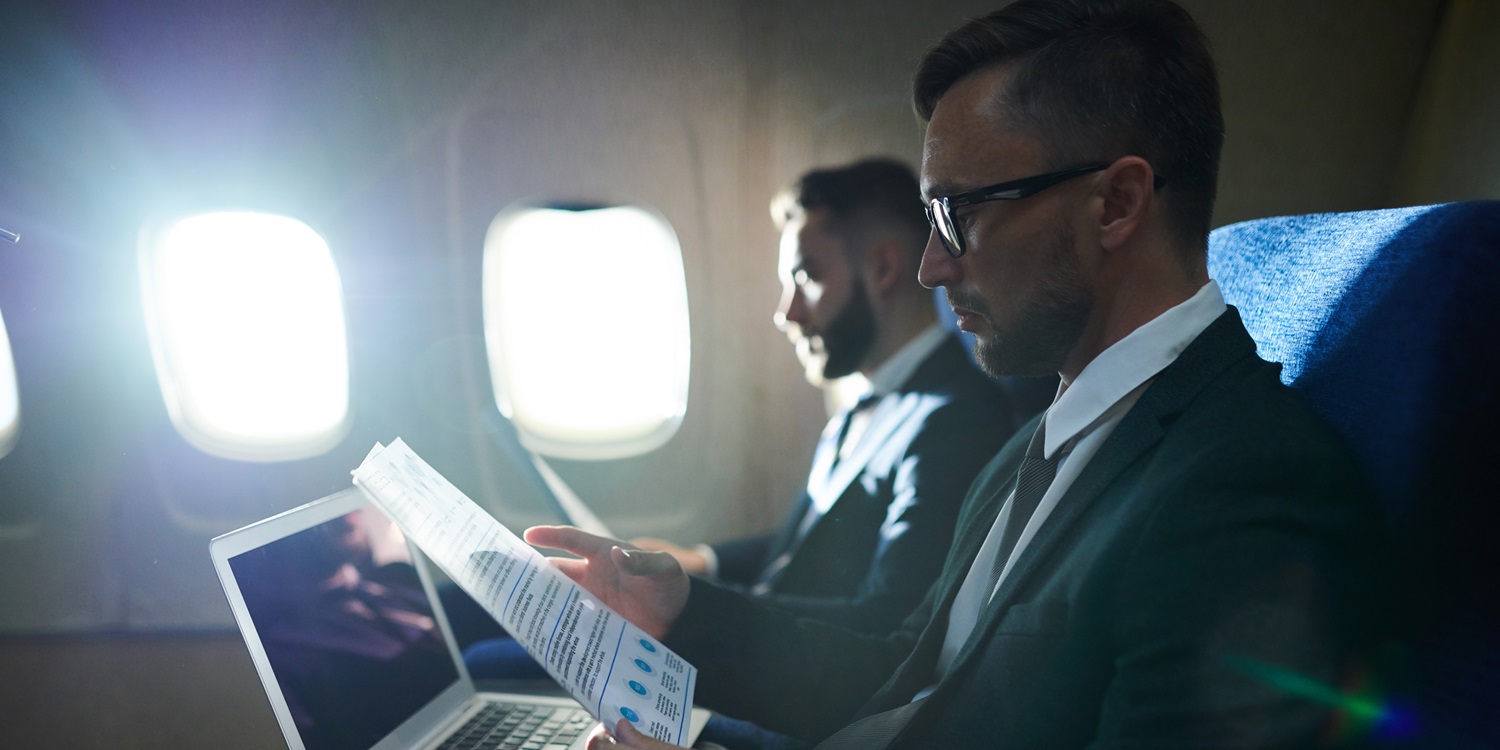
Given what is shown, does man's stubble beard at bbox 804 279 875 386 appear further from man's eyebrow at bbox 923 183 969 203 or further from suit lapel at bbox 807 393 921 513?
man's eyebrow at bbox 923 183 969 203

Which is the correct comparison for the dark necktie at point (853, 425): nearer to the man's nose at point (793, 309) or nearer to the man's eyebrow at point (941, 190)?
the man's nose at point (793, 309)

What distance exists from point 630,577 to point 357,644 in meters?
0.38

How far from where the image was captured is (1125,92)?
2.95 ft

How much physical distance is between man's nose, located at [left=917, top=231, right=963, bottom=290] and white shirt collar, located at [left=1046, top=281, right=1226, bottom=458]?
0.70 feet

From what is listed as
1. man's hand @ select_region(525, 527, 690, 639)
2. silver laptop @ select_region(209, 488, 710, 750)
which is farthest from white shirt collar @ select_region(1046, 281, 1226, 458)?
silver laptop @ select_region(209, 488, 710, 750)

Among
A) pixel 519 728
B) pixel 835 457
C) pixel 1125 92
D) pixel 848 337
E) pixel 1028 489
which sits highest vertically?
pixel 1125 92

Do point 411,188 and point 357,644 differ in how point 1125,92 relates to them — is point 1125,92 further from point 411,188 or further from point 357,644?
point 411,188

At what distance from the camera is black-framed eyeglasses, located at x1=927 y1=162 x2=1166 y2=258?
91 cm

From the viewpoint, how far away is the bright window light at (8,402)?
130 cm

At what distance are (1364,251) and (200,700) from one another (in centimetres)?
200

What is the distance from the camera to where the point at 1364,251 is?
81cm

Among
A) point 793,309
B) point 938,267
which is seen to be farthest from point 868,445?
point 938,267

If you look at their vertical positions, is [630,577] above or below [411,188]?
below

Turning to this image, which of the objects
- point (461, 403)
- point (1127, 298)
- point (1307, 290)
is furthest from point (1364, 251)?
point (461, 403)
